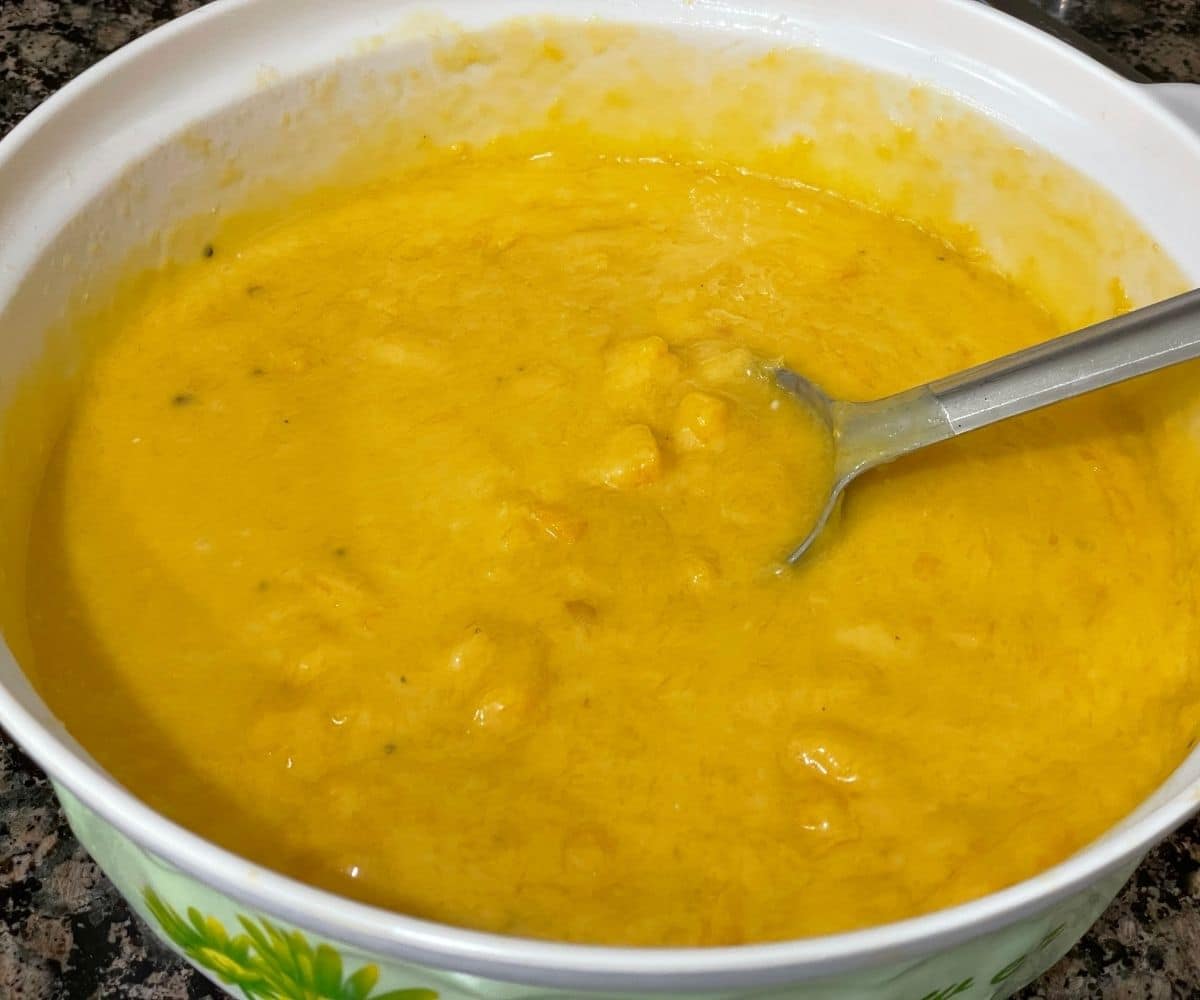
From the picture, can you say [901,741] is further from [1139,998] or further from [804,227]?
[804,227]

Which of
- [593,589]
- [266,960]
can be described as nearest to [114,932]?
[266,960]

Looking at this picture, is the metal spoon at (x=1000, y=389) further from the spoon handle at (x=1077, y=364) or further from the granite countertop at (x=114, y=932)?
the granite countertop at (x=114, y=932)

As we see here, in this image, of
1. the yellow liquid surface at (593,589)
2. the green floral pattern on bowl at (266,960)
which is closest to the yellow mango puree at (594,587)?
the yellow liquid surface at (593,589)

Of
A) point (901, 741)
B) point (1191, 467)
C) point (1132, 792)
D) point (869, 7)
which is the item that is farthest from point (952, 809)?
point (869, 7)

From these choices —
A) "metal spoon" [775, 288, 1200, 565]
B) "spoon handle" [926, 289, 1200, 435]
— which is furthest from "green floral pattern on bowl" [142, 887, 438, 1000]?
"spoon handle" [926, 289, 1200, 435]

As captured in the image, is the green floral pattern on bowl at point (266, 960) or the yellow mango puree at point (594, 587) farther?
the yellow mango puree at point (594, 587)

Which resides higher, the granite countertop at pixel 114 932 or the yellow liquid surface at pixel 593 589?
the yellow liquid surface at pixel 593 589

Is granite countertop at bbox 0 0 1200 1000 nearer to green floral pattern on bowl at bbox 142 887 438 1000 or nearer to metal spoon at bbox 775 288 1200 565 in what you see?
green floral pattern on bowl at bbox 142 887 438 1000
